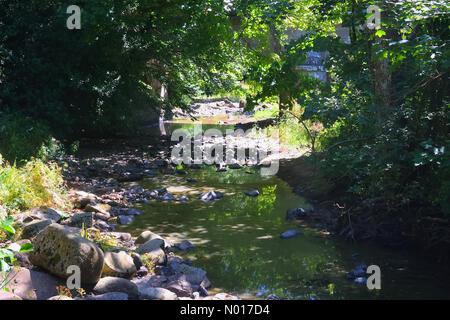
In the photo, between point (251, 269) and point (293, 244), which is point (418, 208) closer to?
point (293, 244)

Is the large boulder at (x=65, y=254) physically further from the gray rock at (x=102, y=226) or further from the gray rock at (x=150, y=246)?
the gray rock at (x=102, y=226)

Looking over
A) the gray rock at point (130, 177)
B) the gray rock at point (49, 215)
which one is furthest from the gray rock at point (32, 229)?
the gray rock at point (130, 177)

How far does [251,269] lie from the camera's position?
7.52 m

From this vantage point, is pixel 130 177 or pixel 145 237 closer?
pixel 145 237

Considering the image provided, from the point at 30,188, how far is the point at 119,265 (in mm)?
3161

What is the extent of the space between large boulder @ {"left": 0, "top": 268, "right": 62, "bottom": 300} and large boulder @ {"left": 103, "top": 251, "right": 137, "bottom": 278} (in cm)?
70

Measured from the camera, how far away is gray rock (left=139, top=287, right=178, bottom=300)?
237 inches

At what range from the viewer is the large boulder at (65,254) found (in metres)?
5.99

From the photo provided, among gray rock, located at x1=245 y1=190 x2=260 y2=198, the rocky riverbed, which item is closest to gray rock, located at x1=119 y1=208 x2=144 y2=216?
the rocky riverbed

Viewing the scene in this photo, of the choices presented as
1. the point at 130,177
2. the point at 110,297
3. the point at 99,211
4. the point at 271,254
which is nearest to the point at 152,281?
the point at 110,297

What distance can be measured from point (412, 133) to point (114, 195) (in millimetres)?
6046

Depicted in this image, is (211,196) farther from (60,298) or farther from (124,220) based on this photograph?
(60,298)

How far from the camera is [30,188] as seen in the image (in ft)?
30.0
